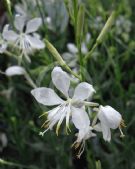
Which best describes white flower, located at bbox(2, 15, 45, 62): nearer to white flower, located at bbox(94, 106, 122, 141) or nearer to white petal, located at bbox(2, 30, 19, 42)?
white petal, located at bbox(2, 30, 19, 42)

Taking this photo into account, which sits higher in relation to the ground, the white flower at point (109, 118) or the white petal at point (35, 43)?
the white flower at point (109, 118)

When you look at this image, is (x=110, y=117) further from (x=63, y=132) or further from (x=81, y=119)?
(x=63, y=132)

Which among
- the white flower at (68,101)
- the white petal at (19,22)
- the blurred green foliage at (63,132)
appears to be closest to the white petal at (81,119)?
the white flower at (68,101)

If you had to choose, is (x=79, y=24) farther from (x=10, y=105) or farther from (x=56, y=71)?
(x=10, y=105)

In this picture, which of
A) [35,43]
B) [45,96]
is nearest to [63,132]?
[35,43]

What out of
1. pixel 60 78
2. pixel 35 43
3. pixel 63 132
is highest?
pixel 60 78

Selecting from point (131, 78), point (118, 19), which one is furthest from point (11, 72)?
point (118, 19)

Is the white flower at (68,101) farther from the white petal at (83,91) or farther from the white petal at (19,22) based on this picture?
the white petal at (19,22)

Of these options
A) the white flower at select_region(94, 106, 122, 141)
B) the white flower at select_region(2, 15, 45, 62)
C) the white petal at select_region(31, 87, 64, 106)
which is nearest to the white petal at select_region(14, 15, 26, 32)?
the white flower at select_region(2, 15, 45, 62)
